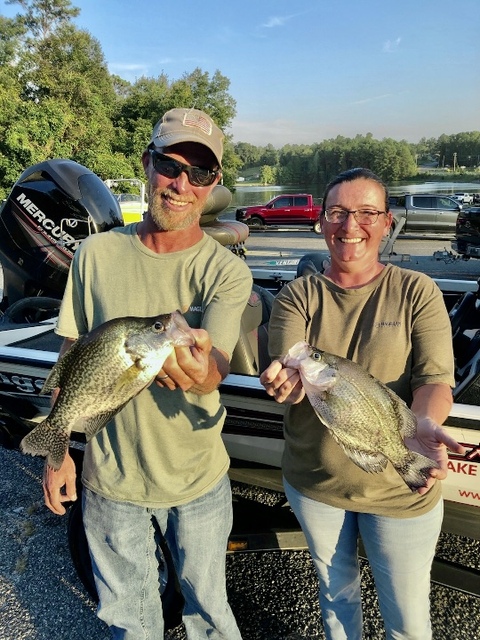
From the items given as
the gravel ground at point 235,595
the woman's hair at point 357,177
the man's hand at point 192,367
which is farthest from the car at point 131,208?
the man's hand at point 192,367

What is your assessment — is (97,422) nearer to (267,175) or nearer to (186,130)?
(186,130)

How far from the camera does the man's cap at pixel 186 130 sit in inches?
71.5

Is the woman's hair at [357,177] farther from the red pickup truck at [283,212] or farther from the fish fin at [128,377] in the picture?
the red pickup truck at [283,212]

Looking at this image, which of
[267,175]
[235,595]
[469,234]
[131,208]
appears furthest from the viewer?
[267,175]

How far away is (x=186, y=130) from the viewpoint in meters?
1.83

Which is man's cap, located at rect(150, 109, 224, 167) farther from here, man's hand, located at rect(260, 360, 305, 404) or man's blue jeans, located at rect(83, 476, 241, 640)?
man's blue jeans, located at rect(83, 476, 241, 640)

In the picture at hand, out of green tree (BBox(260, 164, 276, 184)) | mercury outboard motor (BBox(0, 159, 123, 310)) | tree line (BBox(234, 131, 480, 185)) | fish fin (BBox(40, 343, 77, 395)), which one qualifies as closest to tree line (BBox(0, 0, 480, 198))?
mercury outboard motor (BBox(0, 159, 123, 310))

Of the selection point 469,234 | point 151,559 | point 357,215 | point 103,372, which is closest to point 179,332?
point 103,372

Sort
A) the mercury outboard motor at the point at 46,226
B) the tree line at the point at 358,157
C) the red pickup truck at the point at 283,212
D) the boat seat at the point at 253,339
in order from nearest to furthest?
1. the boat seat at the point at 253,339
2. the mercury outboard motor at the point at 46,226
3. the red pickup truck at the point at 283,212
4. the tree line at the point at 358,157

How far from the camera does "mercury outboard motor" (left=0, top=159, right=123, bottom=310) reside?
4926 millimetres

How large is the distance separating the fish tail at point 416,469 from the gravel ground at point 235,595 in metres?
1.58

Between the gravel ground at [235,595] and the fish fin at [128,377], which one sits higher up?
the fish fin at [128,377]

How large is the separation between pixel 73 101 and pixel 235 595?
132 ft

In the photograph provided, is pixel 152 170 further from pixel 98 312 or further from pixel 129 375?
pixel 129 375
